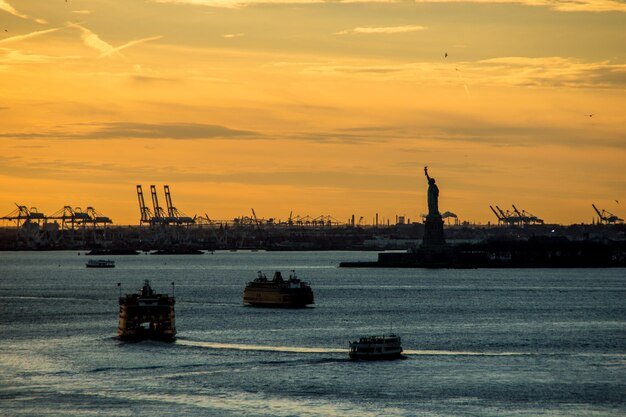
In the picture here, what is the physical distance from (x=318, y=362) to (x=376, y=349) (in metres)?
3.29

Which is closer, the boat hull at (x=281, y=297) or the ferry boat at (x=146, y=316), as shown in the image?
the ferry boat at (x=146, y=316)

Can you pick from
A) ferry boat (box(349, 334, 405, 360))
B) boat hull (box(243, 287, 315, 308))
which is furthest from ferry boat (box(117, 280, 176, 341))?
boat hull (box(243, 287, 315, 308))

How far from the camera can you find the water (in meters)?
53.2

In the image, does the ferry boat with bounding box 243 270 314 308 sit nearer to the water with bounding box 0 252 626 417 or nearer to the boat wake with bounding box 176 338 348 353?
the water with bounding box 0 252 626 417

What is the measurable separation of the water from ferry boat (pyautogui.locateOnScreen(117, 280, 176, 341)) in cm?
127

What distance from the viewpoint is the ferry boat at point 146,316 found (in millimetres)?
74312

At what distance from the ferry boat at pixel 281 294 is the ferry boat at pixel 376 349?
122 ft

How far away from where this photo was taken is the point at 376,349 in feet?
221

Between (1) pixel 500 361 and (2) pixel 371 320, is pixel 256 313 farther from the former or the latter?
(1) pixel 500 361

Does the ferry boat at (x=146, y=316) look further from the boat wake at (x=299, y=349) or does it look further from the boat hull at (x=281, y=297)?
the boat hull at (x=281, y=297)

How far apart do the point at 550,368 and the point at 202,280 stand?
115336mm

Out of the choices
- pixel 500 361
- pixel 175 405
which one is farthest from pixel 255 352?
pixel 175 405

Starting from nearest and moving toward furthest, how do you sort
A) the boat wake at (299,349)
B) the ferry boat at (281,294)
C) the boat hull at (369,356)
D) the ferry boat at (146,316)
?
the boat hull at (369,356) → the boat wake at (299,349) → the ferry boat at (146,316) → the ferry boat at (281,294)

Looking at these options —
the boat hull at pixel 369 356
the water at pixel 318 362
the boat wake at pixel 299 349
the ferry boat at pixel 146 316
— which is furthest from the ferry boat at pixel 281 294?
the boat hull at pixel 369 356
